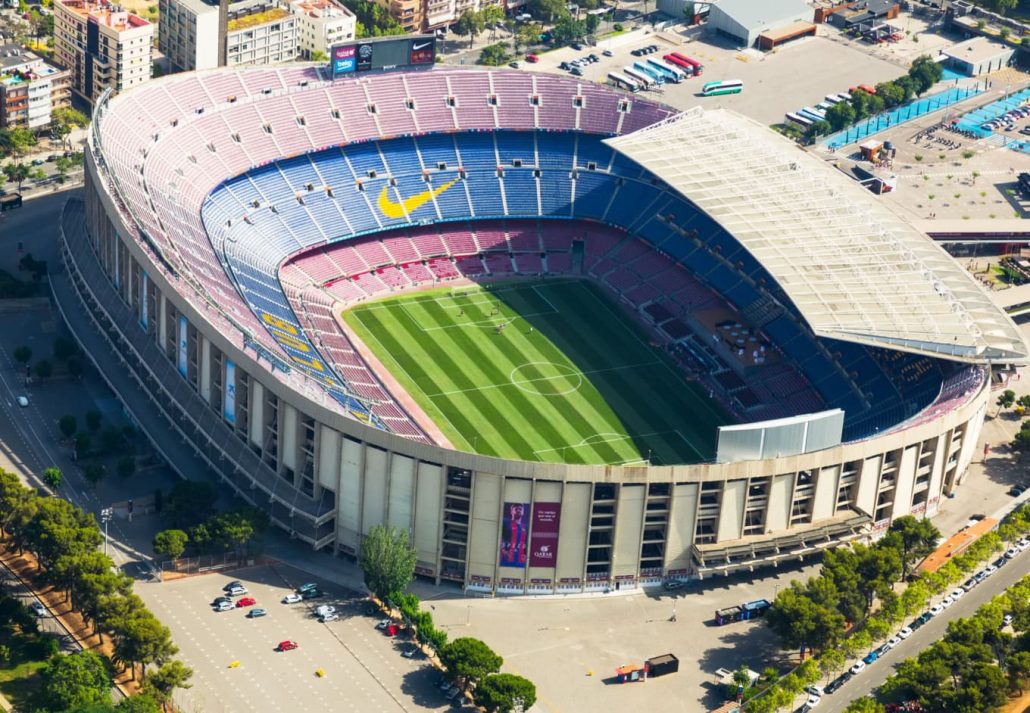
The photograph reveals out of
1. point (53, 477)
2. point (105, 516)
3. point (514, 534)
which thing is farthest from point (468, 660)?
point (53, 477)

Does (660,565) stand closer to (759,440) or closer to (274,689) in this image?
(759,440)

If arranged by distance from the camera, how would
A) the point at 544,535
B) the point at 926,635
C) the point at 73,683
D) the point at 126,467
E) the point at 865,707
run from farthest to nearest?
the point at 126,467, the point at 926,635, the point at 544,535, the point at 865,707, the point at 73,683

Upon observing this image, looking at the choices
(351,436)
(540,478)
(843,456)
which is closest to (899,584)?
(843,456)

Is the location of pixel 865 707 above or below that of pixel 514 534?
below

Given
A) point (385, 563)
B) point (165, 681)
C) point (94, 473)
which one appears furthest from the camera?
point (94, 473)

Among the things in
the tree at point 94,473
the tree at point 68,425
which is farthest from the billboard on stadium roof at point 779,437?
the tree at point 68,425

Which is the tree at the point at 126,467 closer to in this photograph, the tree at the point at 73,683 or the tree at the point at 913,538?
the tree at the point at 73,683

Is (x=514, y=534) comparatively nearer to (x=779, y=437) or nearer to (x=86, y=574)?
(x=779, y=437)
